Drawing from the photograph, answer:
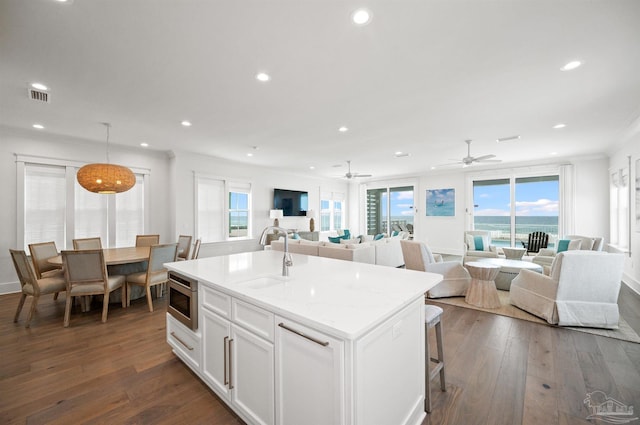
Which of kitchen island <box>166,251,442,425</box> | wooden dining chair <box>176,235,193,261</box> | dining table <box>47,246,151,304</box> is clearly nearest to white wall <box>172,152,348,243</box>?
wooden dining chair <box>176,235,193,261</box>

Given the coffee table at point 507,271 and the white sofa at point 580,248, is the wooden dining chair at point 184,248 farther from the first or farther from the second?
the white sofa at point 580,248

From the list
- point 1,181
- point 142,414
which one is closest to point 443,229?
point 142,414

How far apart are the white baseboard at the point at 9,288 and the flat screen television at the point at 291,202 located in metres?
5.33

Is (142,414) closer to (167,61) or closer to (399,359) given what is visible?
(399,359)

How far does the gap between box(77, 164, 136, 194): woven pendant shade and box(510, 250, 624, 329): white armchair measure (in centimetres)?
576

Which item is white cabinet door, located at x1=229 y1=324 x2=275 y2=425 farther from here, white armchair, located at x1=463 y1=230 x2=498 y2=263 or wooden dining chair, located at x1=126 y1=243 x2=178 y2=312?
white armchair, located at x1=463 y1=230 x2=498 y2=263

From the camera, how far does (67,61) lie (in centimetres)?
239

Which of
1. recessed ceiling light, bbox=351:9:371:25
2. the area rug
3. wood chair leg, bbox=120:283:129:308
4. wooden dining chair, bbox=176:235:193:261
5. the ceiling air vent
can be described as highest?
recessed ceiling light, bbox=351:9:371:25

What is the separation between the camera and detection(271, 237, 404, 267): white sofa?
4.72 metres

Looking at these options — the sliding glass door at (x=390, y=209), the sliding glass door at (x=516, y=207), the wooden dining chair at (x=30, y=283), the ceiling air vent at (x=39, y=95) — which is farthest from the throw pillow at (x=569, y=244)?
the ceiling air vent at (x=39, y=95)

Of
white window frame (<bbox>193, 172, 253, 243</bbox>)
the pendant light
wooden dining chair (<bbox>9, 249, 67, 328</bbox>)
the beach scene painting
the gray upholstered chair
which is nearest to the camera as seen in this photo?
wooden dining chair (<bbox>9, 249, 67, 328</bbox>)

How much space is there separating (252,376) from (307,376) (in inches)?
19.1

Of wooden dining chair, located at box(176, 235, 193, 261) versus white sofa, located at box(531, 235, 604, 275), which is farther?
wooden dining chair, located at box(176, 235, 193, 261)

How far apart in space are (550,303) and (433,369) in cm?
226
